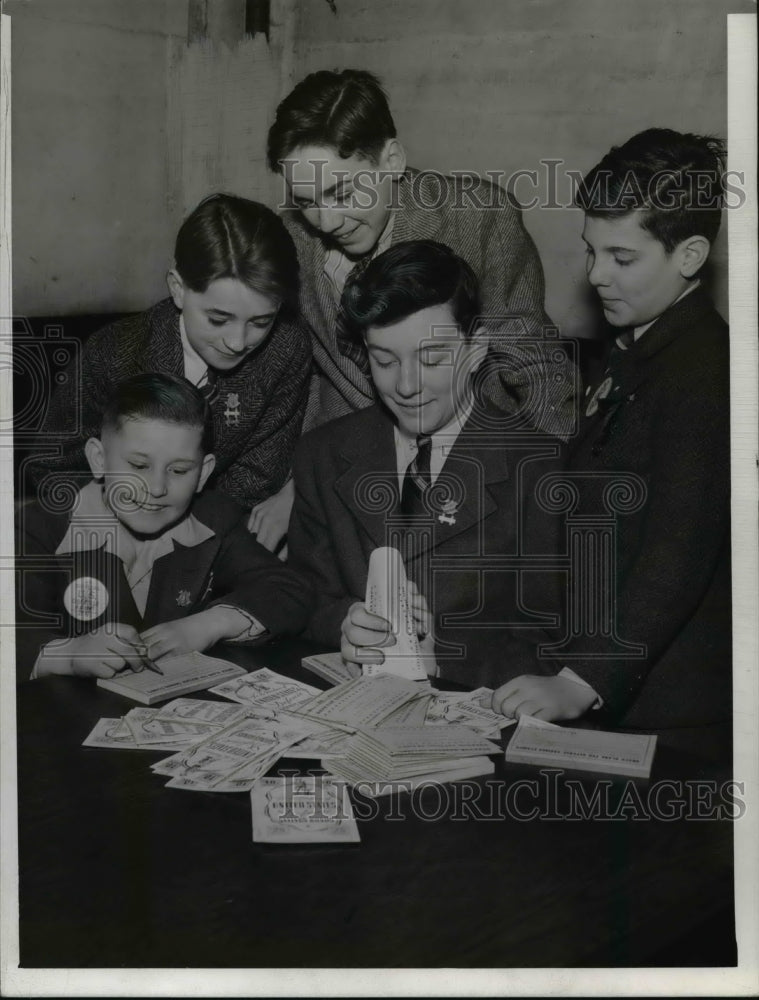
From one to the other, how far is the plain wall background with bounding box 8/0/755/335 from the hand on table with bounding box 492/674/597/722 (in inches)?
34.5

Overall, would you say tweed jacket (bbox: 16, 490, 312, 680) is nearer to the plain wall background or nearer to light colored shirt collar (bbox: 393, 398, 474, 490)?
light colored shirt collar (bbox: 393, 398, 474, 490)

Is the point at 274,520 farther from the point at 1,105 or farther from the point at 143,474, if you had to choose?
the point at 1,105

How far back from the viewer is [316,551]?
3031 millimetres

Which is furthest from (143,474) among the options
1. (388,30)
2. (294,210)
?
(388,30)

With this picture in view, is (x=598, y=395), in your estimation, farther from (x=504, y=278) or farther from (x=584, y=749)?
(x=584, y=749)

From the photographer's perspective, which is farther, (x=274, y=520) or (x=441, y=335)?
(x=274, y=520)

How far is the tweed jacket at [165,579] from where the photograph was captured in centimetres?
292

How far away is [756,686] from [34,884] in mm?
1701

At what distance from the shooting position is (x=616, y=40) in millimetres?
2758

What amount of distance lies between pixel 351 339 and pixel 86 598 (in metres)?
0.97

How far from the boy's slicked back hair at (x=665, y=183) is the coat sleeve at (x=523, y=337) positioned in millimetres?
223

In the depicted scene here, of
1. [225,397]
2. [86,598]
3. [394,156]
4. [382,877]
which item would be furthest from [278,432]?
[382,877]

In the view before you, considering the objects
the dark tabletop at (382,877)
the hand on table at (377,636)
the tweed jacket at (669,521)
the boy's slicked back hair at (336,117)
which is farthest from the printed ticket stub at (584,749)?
the boy's slicked back hair at (336,117)

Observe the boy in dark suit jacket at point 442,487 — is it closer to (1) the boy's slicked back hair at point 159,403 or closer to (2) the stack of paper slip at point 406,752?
(2) the stack of paper slip at point 406,752
